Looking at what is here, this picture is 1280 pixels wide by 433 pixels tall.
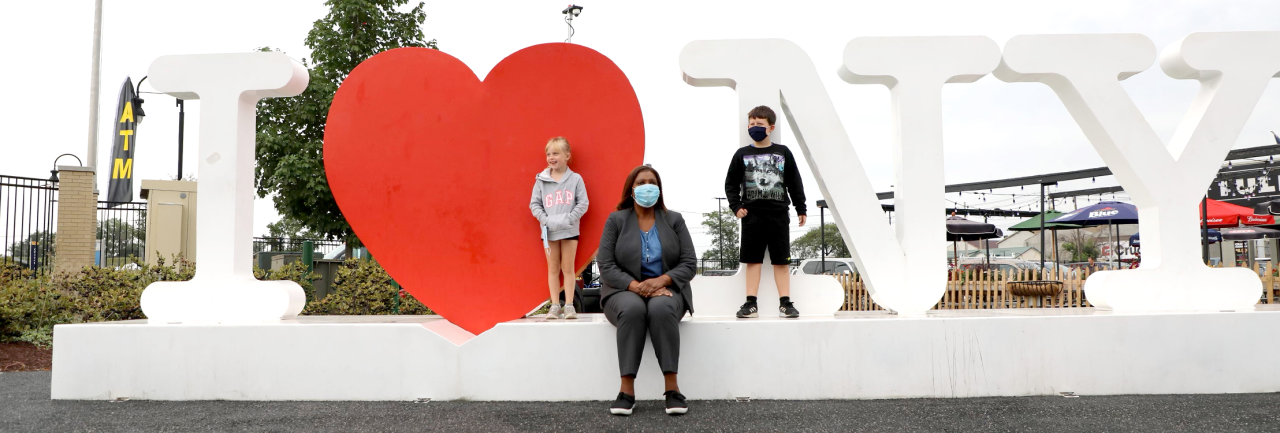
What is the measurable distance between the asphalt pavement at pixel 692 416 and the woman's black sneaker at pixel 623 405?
4 centimetres

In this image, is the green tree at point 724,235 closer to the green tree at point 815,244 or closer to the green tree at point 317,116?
the green tree at point 815,244

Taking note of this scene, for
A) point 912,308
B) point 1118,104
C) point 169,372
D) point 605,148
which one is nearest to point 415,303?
point 169,372

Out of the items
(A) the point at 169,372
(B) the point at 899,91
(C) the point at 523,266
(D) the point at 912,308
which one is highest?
(B) the point at 899,91

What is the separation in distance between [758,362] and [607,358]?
2.73 ft

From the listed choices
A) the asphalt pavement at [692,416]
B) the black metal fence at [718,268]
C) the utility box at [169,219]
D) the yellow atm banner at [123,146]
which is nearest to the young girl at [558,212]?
the asphalt pavement at [692,416]

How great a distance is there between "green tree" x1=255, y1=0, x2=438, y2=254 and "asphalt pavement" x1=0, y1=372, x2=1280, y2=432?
6975mm

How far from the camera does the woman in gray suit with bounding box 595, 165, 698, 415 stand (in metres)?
3.58

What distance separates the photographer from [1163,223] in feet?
14.8

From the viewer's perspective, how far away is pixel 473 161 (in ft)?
14.5

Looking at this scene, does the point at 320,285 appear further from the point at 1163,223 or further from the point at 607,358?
the point at 1163,223

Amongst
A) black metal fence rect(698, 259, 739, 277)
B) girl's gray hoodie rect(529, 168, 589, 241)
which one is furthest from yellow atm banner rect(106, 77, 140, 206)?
black metal fence rect(698, 259, 739, 277)

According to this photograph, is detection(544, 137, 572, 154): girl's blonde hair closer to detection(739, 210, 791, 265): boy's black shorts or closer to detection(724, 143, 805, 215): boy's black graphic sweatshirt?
detection(724, 143, 805, 215): boy's black graphic sweatshirt

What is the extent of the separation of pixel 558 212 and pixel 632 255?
0.58m

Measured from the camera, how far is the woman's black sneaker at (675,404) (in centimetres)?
350
